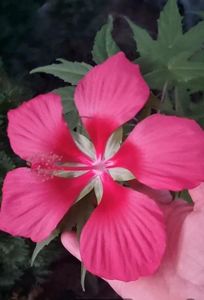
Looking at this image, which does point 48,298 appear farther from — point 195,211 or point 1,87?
point 195,211

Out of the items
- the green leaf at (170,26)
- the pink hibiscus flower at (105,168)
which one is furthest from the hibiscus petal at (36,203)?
the green leaf at (170,26)

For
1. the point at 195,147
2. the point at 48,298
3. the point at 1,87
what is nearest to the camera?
the point at 195,147

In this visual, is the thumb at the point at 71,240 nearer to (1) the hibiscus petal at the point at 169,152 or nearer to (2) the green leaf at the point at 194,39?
(1) the hibiscus petal at the point at 169,152

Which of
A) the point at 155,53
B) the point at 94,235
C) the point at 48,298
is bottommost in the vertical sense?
the point at 48,298

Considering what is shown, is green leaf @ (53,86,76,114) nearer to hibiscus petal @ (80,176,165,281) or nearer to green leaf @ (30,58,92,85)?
green leaf @ (30,58,92,85)

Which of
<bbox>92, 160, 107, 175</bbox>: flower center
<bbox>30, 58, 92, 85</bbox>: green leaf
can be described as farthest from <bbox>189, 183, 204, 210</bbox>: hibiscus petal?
<bbox>30, 58, 92, 85</bbox>: green leaf

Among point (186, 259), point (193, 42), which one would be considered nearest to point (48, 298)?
point (186, 259)

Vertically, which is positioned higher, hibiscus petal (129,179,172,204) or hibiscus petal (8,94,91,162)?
hibiscus petal (8,94,91,162)

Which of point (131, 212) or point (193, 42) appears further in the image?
point (193, 42)
